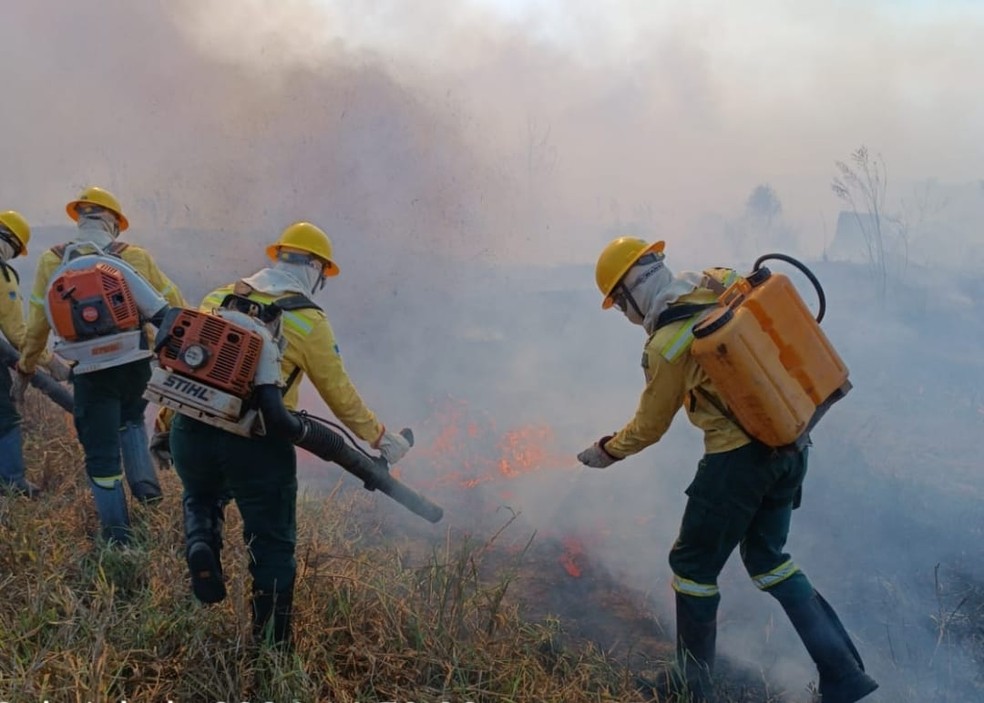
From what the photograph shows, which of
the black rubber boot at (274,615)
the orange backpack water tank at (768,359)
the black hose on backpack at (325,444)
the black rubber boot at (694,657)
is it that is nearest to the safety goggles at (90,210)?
the black hose on backpack at (325,444)

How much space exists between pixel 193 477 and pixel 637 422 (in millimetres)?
1896

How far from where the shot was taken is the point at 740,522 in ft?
9.53

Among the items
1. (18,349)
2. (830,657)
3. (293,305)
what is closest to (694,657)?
(830,657)

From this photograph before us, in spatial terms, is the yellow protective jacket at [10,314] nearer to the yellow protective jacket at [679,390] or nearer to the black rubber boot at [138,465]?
the black rubber boot at [138,465]

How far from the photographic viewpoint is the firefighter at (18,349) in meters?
4.49

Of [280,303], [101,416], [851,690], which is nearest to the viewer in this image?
[280,303]

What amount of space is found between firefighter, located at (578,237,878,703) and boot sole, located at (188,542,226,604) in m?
1.79

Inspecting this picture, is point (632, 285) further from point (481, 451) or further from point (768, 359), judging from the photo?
point (481, 451)

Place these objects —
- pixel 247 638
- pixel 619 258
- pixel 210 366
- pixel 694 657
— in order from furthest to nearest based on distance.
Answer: pixel 619 258 < pixel 694 657 < pixel 247 638 < pixel 210 366

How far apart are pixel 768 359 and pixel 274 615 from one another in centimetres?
218

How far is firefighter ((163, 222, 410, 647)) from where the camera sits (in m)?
2.66

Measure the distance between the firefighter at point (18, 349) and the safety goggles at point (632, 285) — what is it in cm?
368

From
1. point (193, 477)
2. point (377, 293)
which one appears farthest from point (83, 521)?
point (377, 293)

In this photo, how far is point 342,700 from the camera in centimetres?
249
